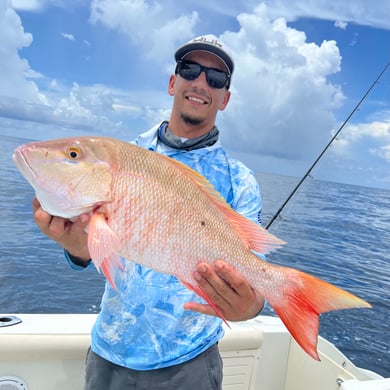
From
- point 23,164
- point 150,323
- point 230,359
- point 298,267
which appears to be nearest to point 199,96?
point 23,164

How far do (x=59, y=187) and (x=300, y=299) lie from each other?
1112 mm

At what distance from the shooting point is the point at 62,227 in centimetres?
175

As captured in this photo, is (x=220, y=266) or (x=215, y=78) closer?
(x=220, y=266)

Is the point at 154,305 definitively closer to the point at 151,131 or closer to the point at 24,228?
the point at 151,131

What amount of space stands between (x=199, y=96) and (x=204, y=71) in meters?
0.16

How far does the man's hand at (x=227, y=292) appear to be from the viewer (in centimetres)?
170

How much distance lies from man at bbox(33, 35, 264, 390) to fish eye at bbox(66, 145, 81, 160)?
0.28 meters

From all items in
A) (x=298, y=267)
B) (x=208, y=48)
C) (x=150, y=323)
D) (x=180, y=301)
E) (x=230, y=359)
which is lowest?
(x=298, y=267)

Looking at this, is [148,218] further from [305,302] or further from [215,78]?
[215,78]

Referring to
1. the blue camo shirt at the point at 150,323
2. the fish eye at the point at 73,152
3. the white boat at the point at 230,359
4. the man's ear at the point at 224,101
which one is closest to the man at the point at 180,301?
the blue camo shirt at the point at 150,323

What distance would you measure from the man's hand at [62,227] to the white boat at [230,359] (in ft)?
4.20

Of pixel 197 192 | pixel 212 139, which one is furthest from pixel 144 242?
pixel 212 139

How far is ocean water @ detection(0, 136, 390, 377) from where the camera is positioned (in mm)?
6965

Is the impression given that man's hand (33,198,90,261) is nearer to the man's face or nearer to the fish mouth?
the fish mouth
